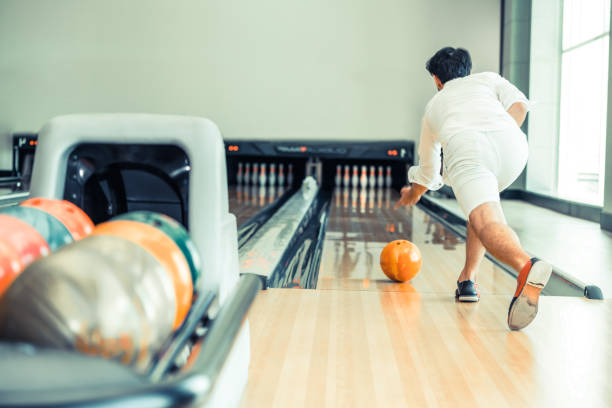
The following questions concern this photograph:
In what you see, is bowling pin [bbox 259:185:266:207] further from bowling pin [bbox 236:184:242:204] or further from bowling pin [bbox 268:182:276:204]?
bowling pin [bbox 236:184:242:204]

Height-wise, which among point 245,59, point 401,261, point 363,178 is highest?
point 245,59

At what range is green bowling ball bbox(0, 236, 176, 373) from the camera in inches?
24.0

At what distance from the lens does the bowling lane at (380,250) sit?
7.98 ft

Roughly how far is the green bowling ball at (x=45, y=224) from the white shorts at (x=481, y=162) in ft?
4.52

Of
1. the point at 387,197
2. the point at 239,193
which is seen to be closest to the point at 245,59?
the point at 239,193

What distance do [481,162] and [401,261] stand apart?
629mm

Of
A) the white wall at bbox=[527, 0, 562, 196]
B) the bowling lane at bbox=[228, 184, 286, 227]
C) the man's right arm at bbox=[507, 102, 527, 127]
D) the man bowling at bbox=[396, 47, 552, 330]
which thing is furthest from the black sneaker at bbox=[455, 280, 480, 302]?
the white wall at bbox=[527, 0, 562, 196]

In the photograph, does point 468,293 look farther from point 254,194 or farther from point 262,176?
point 262,176

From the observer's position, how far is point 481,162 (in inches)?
76.8

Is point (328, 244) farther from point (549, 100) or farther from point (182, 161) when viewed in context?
point (549, 100)

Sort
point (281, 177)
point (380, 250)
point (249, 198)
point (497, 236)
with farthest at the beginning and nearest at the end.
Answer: point (281, 177), point (249, 198), point (380, 250), point (497, 236)

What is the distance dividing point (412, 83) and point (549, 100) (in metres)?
1.54

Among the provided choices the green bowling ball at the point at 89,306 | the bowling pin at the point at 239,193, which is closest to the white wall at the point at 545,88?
the bowling pin at the point at 239,193

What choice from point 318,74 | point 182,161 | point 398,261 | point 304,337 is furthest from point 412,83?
point 182,161
